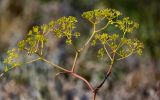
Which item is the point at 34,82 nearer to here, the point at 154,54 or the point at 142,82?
the point at 142,82

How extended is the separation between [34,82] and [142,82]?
1.28 meters

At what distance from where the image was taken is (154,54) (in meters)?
8.14

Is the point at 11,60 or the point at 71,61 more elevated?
the point at 11,60

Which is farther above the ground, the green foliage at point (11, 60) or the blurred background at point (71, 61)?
the green foliage at point (11, 60)

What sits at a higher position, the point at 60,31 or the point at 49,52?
the point at 60,31

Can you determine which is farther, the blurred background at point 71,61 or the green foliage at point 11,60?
the blurred background at point 71,61

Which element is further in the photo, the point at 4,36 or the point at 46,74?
the point at 4,36

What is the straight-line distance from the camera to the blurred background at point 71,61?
5562 mm

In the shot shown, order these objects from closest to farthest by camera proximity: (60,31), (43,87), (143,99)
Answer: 1. (60,31)
2. (43,87)
3. (143,99)

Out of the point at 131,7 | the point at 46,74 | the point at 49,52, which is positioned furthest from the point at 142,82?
the point at 131,7

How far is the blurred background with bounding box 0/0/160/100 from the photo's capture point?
5.56m

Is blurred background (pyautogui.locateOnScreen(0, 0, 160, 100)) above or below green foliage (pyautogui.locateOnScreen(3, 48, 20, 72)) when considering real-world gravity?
below

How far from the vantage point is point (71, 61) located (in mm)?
7957

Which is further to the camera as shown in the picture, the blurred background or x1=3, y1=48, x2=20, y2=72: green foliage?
the blurred background
